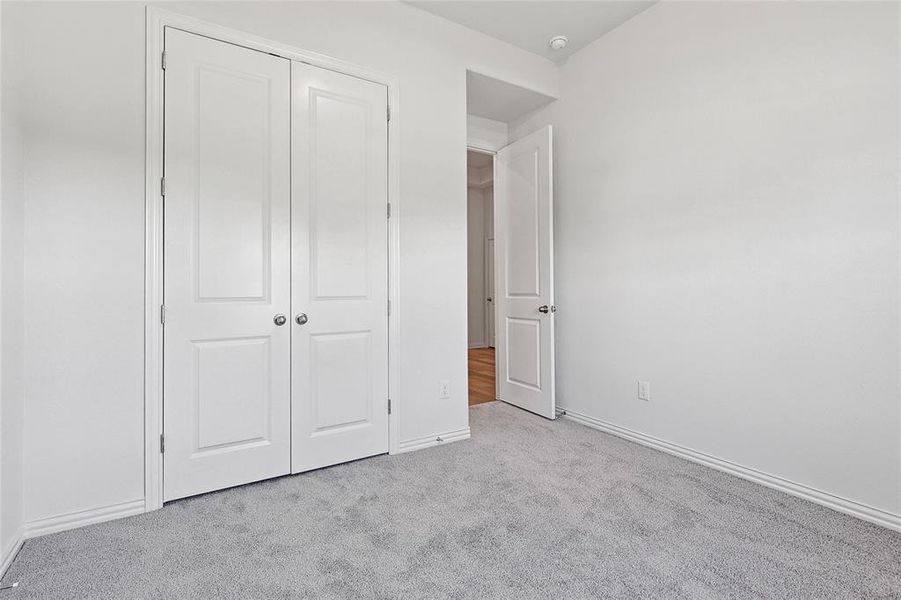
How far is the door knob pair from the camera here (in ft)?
7.28

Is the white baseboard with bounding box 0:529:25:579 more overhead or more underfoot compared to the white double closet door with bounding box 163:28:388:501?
more underfoot

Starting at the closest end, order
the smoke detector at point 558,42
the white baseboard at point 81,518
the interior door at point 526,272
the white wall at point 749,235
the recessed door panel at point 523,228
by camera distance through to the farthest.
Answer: the white baseboard at point 81,518
the white wall at point 749,235
the smoke detector at point 558,42
the interior door at point 526,272
the recessed door panel at point 523,228

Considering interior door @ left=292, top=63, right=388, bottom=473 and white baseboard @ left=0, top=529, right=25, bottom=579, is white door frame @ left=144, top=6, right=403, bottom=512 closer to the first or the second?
white baseboard @ left=0, top=529, right=25, bottom=579

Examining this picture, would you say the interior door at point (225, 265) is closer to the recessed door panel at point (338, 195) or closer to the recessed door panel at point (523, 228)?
the recessed door panel at point (338, 195)

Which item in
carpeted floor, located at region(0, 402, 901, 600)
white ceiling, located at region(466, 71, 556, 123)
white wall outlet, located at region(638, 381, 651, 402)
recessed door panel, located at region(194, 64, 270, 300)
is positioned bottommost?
carpeted floor, located at region(0, 402, 901, 600)

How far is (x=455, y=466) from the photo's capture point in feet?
7.86

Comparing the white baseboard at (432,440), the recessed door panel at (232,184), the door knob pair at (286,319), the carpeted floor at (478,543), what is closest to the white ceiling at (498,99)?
the recessed door panel at (232,184)

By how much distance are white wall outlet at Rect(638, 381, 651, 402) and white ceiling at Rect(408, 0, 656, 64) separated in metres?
2.48

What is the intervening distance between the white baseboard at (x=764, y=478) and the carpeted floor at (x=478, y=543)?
6 centimetres

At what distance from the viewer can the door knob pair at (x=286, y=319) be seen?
7.28 feet

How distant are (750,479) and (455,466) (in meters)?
1.59

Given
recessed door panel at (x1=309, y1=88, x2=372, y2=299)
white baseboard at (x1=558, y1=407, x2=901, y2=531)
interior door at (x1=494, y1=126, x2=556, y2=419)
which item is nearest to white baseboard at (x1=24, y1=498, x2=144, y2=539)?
recessed door panel at (x1=309, y1=88, x2=372, y2=299)

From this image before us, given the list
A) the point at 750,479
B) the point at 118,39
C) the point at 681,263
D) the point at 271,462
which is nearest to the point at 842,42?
the point at 681,263

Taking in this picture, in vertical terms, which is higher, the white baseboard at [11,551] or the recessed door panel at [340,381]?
the recessed door panel at [340,381]
